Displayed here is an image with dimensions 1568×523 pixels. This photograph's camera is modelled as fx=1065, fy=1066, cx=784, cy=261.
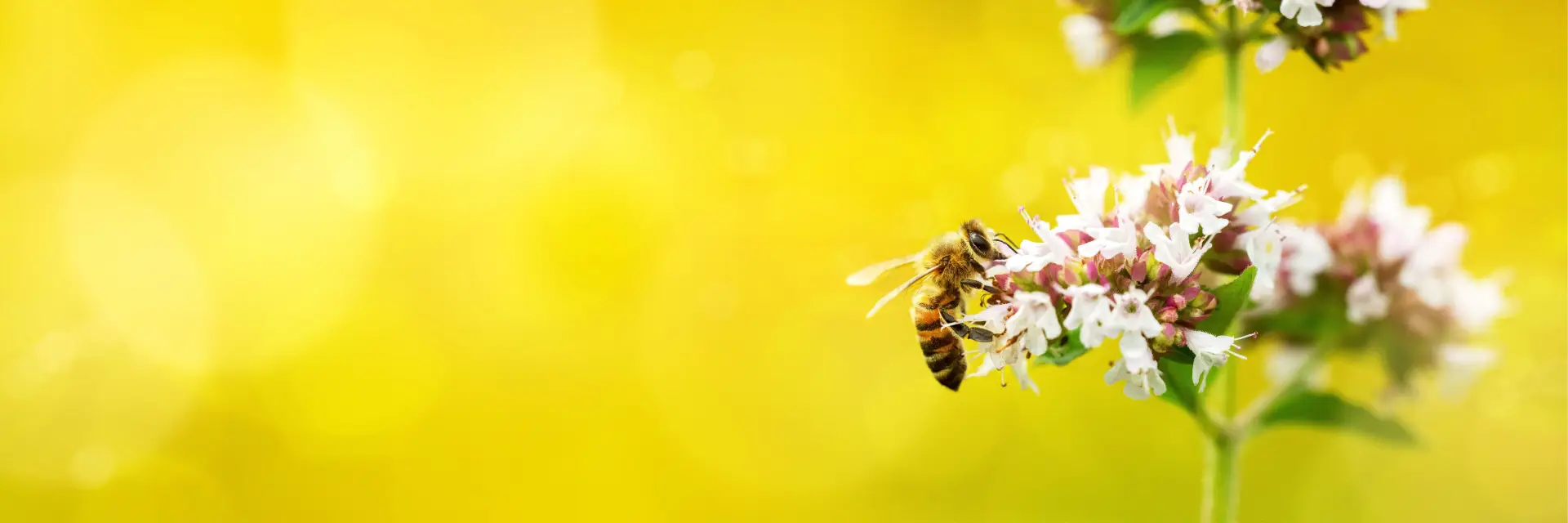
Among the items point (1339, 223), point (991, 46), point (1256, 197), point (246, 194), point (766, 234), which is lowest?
point (1256, 197)

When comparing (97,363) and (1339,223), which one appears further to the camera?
(97,363)

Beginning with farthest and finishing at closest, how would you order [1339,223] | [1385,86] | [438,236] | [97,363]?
[438,236] < [97,363] < [1385,86] < [1339,223]

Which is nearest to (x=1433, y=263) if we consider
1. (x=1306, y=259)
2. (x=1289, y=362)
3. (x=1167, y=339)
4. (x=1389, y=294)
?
(x=1389, y=294)

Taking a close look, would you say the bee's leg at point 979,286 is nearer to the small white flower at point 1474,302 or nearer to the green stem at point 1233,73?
the green stem at point 1233,73

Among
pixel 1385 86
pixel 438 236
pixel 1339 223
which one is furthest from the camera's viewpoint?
pixel 438 236

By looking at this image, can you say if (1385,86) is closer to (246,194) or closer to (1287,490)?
(1287,490)

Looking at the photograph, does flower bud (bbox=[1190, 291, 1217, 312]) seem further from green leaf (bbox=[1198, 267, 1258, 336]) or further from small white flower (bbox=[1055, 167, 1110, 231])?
small white flower (bbox=[1055, 167, 1110, 231])

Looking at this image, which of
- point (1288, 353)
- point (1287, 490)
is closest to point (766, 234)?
point (1287, 490)

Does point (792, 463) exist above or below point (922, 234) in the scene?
below
